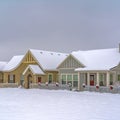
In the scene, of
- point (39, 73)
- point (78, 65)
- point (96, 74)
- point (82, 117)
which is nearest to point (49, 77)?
point (39, 73)

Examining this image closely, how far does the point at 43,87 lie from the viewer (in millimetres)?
44281

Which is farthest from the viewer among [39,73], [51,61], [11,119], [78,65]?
[51,61]

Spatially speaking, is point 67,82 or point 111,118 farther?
point 67,82

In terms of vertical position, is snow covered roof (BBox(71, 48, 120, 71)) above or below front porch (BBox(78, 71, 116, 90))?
above

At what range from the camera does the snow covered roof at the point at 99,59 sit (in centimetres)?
3984

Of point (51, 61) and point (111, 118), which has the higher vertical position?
point (51, 61)

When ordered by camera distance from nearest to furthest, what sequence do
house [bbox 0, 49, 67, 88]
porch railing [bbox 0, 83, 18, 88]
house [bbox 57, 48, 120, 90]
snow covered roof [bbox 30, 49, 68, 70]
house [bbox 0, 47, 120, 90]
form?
house [bbox 57, 48, 120, 90], house [bbox 0, 47, 120, 90], house [bbox 0, 49, 67, 88], snow covered roof [bbox 30, 49, 68, 70], porch railing [bbox 0, 83, 18, 88]

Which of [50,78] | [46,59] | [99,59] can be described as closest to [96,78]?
[99,59]

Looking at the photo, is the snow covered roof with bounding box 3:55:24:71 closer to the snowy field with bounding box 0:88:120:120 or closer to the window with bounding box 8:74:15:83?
the window with bounding box 8:74:15:83

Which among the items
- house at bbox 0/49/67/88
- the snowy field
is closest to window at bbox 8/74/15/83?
house at bbox 0/49/67/88

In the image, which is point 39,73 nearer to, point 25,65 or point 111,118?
point 25,65

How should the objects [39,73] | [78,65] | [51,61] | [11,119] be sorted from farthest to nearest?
[51,61]
[39,73]
[78,65]
[11,119]

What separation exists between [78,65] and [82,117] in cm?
2912

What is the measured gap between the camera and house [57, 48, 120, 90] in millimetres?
39031
